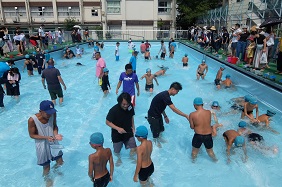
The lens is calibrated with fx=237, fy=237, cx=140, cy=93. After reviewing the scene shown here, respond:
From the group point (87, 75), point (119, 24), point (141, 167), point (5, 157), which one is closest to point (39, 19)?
point (119, 24)

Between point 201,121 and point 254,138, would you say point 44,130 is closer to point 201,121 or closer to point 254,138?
point 201,121

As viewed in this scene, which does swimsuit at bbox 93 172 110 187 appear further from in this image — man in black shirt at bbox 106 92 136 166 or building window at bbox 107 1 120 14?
building window at bbox 107 1 120 14

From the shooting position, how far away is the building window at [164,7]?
38375mm

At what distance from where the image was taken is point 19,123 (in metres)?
7.71

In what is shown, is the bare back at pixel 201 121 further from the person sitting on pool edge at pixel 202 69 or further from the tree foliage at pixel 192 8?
the tree foliage at pixel 192 8

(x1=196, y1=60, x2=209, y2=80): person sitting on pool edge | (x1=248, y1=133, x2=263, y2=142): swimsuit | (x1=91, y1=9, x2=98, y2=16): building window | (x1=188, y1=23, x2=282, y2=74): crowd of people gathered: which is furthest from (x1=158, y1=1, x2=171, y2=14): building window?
(x1=248, y1=133, x2=263, y2=142): swimsuit

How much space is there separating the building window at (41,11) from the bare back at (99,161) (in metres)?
40.6

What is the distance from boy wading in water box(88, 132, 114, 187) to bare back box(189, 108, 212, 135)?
2.00 meters

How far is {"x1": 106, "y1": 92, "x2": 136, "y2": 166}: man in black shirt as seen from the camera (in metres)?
4.17

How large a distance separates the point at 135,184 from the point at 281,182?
2.97 metres

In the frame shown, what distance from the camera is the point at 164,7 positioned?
1513 inches

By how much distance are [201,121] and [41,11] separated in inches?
1608

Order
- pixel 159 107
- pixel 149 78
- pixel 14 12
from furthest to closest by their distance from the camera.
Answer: pixel 14 12
pixel 149 78
pixel 159 107

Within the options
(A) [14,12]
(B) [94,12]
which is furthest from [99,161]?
(A) [14,12]
